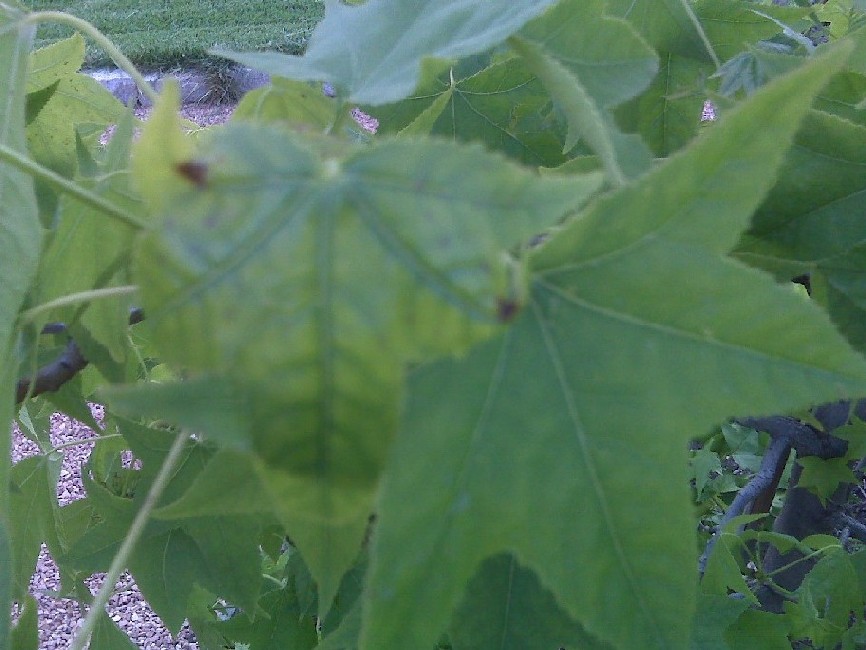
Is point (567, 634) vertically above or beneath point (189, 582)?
above

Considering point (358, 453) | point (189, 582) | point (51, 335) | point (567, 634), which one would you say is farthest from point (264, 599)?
point (358, 453)

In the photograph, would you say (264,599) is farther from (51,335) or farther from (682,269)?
(682,269)

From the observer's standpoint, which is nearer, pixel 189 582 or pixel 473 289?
pixel 473 289

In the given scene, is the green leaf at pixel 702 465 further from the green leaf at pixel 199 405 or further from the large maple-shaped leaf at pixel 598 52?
the green leaf at pixel 199 405

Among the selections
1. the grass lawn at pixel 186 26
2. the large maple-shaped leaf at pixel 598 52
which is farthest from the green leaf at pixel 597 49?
the grass lawn at pixel 186 26

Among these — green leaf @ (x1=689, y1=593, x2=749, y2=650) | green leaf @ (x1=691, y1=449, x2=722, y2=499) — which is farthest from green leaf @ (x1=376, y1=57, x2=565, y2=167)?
green leaf @ (x1=691, y1=449, x2=722, y2=499)
